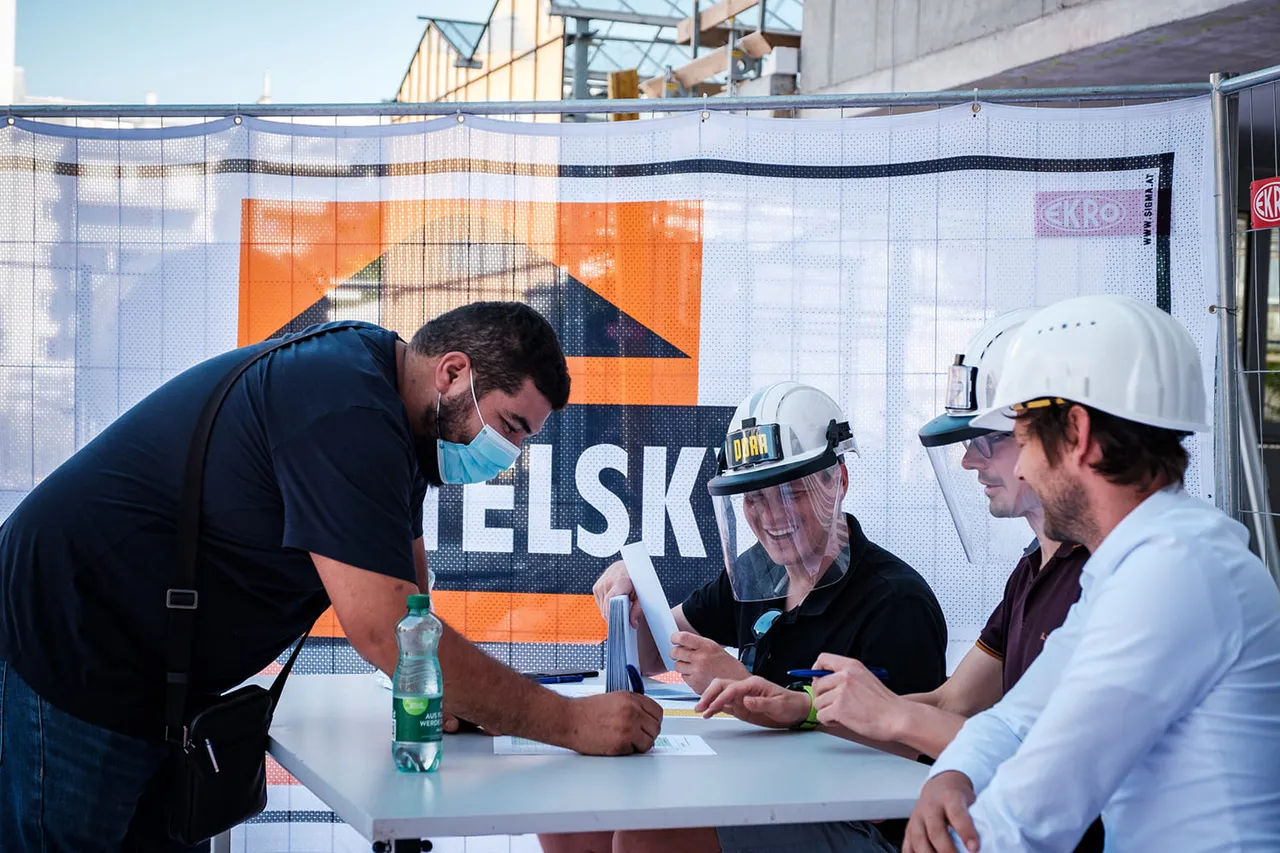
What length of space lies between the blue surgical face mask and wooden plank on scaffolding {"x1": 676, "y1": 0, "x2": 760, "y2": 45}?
613 centimetres

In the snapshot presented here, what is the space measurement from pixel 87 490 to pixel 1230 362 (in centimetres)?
319

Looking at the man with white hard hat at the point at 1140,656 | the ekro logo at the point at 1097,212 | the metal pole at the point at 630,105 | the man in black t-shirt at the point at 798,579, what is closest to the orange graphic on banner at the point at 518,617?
the man in black t-shirt at the point at 798,579

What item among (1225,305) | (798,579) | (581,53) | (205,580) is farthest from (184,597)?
(581,53)

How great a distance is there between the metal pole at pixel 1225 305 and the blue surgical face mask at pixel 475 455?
2267mm

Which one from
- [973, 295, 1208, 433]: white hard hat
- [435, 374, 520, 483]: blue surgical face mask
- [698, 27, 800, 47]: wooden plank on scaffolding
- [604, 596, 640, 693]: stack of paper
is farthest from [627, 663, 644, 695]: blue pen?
[698, 27, 800, 47]: wooden plank on scaffolding

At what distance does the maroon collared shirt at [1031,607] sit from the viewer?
220 centimetres

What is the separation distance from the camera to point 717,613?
3184mm

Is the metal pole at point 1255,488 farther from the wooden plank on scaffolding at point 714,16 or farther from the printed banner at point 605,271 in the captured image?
the wooden plank on scaffolding at point 714,16

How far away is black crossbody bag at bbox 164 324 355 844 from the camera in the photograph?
2.07m

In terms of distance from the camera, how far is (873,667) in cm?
246

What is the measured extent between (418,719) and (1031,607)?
127 centimetres

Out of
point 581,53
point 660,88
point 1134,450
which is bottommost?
point 1134,450

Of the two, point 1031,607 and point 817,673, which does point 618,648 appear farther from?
point 1031,607

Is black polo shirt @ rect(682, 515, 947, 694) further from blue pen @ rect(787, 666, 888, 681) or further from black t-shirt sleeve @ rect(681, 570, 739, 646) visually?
black t-shirt sleeve @ rect(681, 570, 739, 646)
